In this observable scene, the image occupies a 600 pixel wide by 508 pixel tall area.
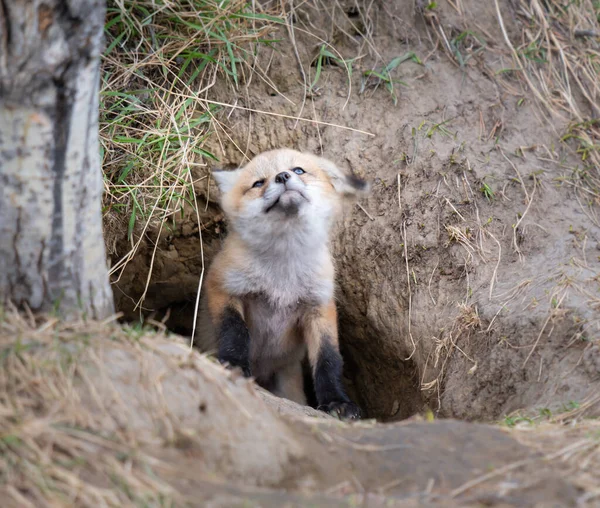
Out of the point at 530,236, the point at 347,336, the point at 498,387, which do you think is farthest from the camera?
the point at 347,336

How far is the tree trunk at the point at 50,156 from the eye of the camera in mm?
2654

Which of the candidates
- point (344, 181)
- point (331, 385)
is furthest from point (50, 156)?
point (344, 181)

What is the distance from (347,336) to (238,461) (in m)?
3.98

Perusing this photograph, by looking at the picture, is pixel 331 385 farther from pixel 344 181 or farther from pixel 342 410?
pixel 344 181

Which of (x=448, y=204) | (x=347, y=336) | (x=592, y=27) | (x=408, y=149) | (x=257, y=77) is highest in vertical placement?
(x=592, y=27)

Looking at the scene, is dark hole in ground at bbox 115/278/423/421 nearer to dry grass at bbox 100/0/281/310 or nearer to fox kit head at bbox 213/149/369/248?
dry grass at bbox 100/0/281/310

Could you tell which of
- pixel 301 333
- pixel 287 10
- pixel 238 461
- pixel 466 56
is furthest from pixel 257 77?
pixel 238 461

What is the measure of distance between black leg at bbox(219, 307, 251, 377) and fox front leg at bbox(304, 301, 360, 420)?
20.5 inches

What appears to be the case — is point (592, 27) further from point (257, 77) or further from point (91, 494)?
point (91, 494)

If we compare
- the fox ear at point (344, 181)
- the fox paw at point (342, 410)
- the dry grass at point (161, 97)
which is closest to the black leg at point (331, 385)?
the fox paw at point (342, 410)

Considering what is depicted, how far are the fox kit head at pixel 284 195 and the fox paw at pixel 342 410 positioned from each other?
1.24 metres

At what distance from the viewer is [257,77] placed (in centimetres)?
602

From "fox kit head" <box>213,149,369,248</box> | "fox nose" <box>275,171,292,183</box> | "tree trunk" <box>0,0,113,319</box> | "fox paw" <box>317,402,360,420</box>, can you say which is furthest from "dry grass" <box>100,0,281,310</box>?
"tree trunk" <box>0,0,113,319</box>

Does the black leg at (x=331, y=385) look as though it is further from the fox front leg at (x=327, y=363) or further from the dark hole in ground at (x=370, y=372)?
the dark hole in ground at (x=370, y=372)
